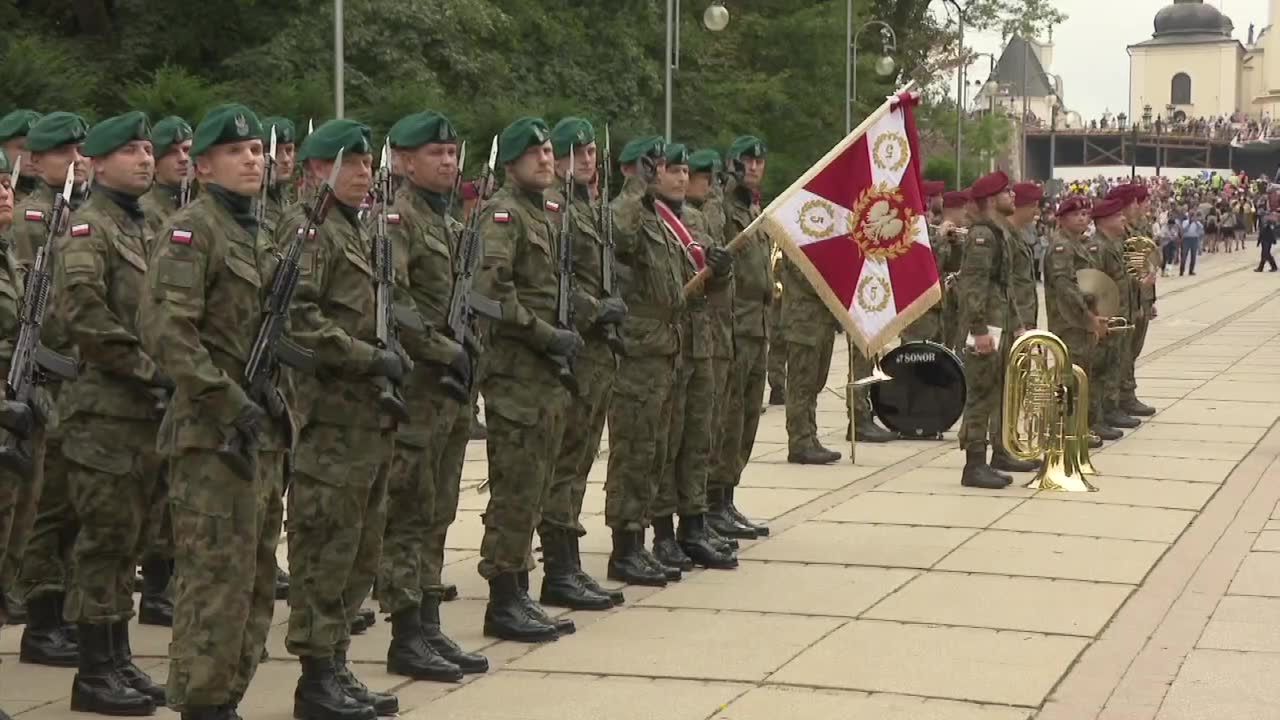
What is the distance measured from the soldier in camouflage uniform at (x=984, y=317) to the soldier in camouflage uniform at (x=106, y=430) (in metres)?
7.94

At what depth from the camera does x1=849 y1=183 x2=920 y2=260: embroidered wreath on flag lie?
519 inches

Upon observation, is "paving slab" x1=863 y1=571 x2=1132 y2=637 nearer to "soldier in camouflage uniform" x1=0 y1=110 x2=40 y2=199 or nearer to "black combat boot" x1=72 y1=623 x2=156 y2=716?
"black combat boot" x1=72 y1=623 x2=156 y2=716

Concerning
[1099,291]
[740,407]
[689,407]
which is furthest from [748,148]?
[1099,291]

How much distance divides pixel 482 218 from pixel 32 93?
48.4ft

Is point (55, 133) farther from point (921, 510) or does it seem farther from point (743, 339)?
point (921, 510)

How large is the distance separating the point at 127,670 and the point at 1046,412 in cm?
863

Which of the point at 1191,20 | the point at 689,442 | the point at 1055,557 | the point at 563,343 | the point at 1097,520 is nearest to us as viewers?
the point at 563,343

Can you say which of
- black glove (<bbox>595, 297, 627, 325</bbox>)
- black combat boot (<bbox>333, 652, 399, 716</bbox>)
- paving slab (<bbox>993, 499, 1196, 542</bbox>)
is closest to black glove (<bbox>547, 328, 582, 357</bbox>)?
black glove (<bbox>595, 297, 627, 325</bbox>)

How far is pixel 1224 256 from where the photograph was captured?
6444 centimetres

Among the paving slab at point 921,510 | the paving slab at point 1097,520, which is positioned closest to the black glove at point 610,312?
the paving slab at point 921,510

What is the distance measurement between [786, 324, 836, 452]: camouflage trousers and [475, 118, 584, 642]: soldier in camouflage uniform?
6522 millimetres

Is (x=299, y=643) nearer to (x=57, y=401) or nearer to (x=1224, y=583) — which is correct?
(x=57, y=401)

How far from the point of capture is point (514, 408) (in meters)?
9.23

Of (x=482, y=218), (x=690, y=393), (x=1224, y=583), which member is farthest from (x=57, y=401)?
(x=1224, y=583)
